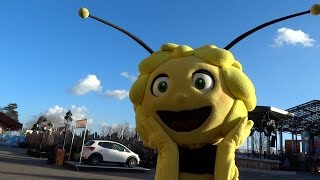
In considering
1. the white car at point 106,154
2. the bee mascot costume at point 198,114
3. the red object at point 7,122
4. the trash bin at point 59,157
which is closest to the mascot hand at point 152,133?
the bee mascot costume at point 198,114

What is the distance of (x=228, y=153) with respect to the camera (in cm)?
445

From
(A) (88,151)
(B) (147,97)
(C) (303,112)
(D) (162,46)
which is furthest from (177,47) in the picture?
(C) (303,112)

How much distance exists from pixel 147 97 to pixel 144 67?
0.49 meters

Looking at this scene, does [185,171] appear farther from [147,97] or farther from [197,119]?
[147,97]

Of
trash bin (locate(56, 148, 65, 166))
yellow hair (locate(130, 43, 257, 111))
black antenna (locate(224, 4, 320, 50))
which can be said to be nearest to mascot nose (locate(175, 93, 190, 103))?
yellow hair (locate(130, 43, 257, 111))

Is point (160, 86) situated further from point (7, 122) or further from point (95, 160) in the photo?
point (7, 122)

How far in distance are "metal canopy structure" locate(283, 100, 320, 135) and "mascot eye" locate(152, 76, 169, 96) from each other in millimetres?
35488

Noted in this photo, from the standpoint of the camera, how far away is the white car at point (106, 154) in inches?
891

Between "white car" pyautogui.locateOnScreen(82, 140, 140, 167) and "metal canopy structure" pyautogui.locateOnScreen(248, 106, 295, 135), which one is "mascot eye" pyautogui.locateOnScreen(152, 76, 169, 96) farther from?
"metal canopy structure" pyautogui.locateOnScreen(248, 106, 295, 135)

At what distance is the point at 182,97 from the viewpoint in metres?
4.52

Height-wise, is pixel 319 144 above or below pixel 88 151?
above

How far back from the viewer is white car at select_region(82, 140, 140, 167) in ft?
74.2

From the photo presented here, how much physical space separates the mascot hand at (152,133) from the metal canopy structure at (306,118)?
35429mm

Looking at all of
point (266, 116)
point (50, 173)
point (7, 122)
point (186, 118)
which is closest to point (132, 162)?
point (50, 173)
